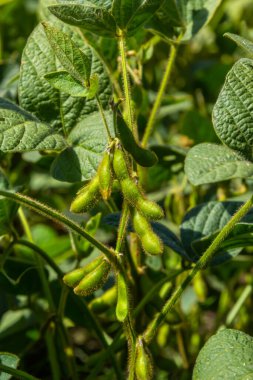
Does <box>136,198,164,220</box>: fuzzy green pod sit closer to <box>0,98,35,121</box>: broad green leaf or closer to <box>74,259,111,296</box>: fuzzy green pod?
<box>74,259,111,296</box>: fuzzy green pod

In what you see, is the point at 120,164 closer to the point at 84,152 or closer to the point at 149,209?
the point at 149,209

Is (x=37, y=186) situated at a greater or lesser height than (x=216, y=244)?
lesser

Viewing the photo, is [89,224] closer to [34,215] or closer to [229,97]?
[229,97]

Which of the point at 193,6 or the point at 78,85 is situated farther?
the point at 193,6

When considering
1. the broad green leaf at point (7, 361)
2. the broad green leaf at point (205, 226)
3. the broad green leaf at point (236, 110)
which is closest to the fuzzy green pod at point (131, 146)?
the broad green leaf at point (236, 110)

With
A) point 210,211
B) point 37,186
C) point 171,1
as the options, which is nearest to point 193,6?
point 171,1

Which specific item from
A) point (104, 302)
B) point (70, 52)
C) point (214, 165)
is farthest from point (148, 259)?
point (70, 52)
